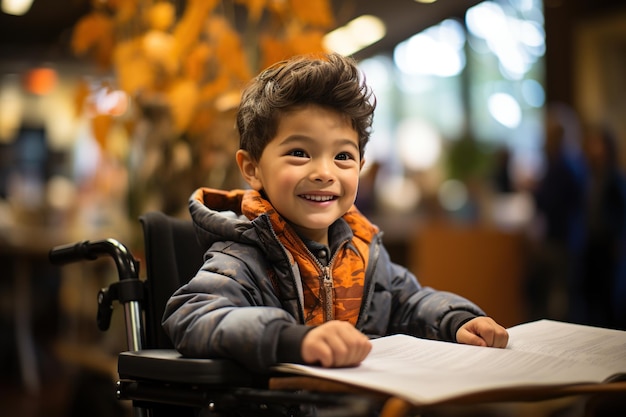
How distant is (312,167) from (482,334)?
0.96 feet

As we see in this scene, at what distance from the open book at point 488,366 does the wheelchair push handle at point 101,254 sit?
1.40 ft

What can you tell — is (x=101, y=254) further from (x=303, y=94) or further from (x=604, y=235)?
(x=604, y=235)

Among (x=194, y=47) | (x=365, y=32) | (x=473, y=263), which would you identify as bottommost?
(x=473, y=263)

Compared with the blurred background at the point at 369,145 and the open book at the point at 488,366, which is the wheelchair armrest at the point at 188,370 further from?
the blurred background at the point at 369,145

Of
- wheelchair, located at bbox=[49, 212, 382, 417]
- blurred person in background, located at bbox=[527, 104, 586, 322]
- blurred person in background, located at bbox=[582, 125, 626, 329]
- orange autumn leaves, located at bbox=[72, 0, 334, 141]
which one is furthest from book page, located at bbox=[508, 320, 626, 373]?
blurred person in background, located at bbox=[527, 104, 586, 322]

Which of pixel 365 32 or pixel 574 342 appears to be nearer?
pixel 574 342

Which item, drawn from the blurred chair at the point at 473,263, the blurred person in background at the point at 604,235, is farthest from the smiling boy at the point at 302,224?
the blurred person in background at the point at 604,235

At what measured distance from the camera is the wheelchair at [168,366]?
2.77 ft

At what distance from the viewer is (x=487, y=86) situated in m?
8.42

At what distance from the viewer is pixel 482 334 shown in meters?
1.01

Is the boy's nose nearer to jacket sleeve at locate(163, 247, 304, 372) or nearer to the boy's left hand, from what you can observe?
jacket sleeve at locate(163, 247, 304, 372)

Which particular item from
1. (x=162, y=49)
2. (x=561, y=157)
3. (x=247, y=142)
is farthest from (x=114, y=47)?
(x=561, y=157)

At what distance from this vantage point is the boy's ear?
109 centimetres

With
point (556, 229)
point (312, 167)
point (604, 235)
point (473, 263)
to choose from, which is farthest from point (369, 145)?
point (556, 229)
